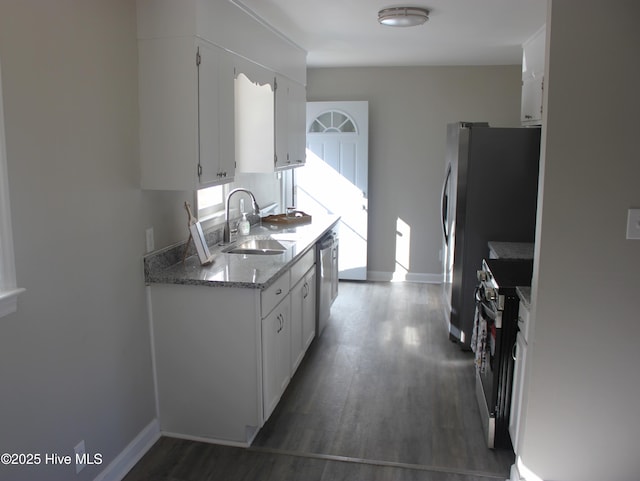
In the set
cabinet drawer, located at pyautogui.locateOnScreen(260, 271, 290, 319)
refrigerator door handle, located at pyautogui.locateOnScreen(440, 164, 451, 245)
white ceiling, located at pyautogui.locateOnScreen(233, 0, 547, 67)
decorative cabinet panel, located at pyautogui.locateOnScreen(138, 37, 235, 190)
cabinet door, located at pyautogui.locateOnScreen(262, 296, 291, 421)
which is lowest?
cabinet door, located at pyautogui.locateOnScreen(262, 296, 291, 421)

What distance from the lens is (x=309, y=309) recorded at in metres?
4.11

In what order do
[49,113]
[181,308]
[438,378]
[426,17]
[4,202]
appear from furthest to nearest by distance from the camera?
[438,378] → [426,17] → [181,308] → [49,113] → [4,202]

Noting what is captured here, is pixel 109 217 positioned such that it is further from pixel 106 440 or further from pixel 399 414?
pixel 399 414

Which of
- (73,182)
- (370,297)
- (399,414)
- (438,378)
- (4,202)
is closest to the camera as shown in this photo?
(4,202)

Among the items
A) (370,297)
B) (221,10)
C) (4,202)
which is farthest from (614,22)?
(370,297)

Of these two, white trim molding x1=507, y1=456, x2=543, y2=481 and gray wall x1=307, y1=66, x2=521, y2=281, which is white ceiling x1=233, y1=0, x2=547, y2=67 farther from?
white trim molding x1=507, y1=456, x2=543, y2=481

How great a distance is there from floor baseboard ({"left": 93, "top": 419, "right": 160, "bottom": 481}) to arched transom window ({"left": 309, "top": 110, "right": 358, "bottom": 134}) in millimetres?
4091

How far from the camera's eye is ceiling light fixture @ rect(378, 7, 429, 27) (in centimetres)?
350

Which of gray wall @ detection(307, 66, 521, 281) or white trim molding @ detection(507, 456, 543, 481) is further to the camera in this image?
gray wall @ detection(307, 66, 521, 281)

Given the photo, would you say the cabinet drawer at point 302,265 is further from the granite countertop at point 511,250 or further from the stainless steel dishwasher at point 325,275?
the granite countertop at point 511,250

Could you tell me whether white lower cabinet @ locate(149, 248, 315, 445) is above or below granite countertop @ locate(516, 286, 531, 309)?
below

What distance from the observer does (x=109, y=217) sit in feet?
8.36

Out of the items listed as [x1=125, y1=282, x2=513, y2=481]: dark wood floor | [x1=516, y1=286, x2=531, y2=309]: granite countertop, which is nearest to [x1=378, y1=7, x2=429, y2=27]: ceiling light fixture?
[x1=516, y1=286, x2=531, y2=309]: granite countertop

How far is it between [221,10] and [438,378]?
2699mm
